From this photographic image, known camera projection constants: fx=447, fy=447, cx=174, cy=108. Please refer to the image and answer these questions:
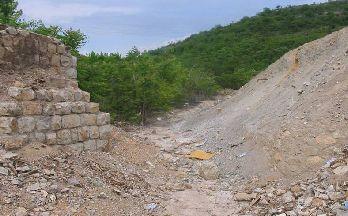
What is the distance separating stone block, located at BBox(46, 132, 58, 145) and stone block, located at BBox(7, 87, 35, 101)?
65 cm

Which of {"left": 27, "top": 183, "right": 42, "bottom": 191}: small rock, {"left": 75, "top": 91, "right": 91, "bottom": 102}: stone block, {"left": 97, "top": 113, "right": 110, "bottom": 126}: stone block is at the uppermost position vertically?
{"left": 75, "top": 91, "right": 91, "bottom": 102}: stone block

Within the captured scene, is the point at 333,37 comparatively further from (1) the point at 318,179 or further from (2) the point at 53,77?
(2) the point at 53,77

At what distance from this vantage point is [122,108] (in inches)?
590

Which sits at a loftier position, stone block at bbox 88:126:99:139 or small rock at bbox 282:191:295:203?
stone block at bbox 88:126:99:139

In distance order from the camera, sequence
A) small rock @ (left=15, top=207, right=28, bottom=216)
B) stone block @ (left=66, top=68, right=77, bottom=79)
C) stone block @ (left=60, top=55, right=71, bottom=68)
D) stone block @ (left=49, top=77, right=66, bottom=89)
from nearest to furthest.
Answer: small rock @ (left=15, top=207, right=28, bottom=216), stone block @ (left=49, top=77, right=66, bottom=89), stone block @ (left=60, top=55, right=71, bottom=68), stone block @ (left=66, top=68, right=77, bottom=79)

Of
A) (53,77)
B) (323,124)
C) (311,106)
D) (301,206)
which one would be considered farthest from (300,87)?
(53,77)

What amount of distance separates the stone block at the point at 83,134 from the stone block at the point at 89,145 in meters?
0.08

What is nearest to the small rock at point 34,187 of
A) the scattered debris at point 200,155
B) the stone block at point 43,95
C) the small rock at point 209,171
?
the stone block at point 43,95

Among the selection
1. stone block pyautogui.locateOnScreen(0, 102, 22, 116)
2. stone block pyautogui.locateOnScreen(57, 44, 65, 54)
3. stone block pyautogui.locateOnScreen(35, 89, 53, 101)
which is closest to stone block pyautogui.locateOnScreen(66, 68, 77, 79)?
stone block pyautogui.locateOnScreen(57, 44, 65, 54)

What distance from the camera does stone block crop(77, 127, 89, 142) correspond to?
782 cm

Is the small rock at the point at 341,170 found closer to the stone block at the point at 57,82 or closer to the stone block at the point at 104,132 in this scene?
the stone block at the point at 104,132

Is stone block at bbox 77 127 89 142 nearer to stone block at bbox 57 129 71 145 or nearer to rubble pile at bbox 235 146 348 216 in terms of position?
stone block at bbox 57 129 71 145

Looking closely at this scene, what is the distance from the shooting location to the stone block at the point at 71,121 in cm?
751

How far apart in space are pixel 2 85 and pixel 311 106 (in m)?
5.92
